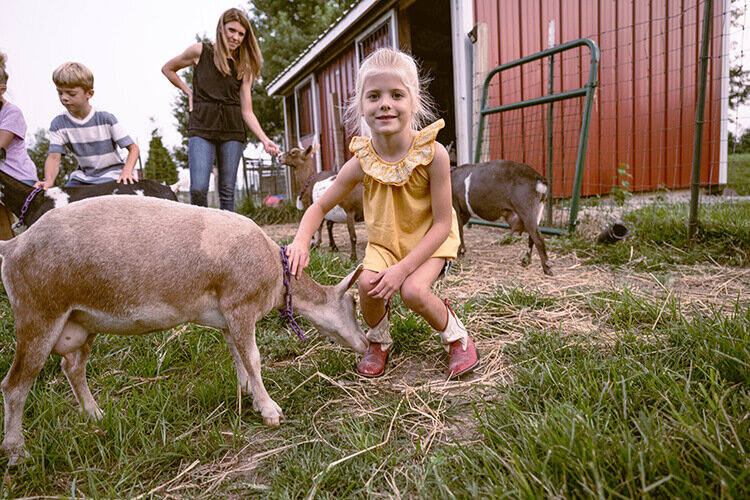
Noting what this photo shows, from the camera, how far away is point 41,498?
5.31 feet

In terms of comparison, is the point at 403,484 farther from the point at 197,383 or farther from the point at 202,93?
the point at 202,93

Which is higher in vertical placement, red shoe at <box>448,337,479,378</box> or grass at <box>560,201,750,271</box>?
grass at <box>560,201,750,271</box>

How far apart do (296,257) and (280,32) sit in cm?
2396

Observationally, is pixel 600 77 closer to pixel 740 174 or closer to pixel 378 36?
pixel 378 36

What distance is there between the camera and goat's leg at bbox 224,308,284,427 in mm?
1988

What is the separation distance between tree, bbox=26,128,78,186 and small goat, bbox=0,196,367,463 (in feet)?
62.8

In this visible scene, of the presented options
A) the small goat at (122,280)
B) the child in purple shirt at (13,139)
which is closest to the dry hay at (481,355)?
the small goat at (122,280)

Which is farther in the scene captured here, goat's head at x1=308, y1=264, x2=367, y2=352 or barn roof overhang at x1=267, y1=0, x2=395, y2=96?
barn roof overhang at x1=267, y1=0, x2=395, y2=96

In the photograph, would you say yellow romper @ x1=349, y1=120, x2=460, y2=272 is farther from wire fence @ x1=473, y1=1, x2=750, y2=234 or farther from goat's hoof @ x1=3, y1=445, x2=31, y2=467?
wire fence @ x1=473, y1=1, x2=750, y2=234

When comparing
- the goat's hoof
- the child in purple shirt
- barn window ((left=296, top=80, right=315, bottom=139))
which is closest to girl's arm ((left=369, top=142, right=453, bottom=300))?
the goat's hoof

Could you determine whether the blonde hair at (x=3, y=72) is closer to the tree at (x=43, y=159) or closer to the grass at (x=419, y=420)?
the grass at (x=419, y=420)

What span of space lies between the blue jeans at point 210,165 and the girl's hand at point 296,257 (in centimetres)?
250

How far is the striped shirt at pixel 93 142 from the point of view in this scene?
3.96m

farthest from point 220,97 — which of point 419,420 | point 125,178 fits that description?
point 419,420
